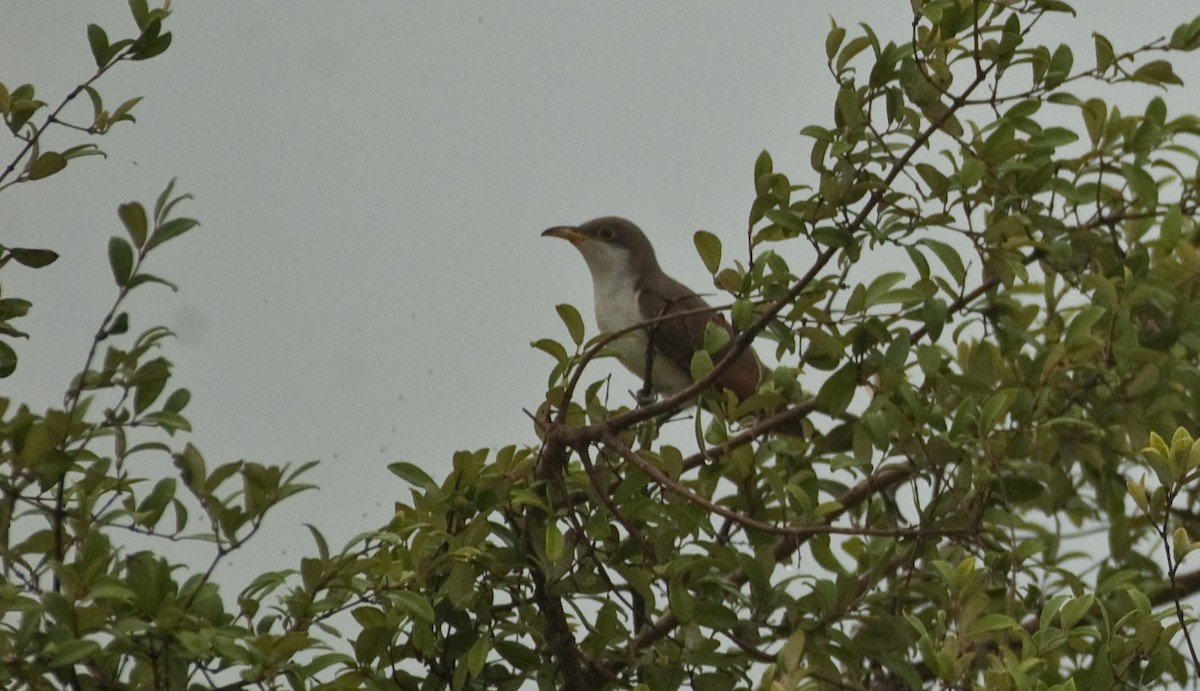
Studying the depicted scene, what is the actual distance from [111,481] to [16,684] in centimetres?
52

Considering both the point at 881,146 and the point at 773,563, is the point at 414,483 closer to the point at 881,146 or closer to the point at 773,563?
the point at 773,563

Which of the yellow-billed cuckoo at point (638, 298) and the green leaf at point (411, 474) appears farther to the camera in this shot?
the yellow-billed cuckoo at point (638, 298)

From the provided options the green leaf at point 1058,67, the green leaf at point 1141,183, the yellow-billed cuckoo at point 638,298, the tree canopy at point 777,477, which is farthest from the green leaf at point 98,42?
the yellow-billed cuckoo at point 638,298

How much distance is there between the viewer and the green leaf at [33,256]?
133 inches

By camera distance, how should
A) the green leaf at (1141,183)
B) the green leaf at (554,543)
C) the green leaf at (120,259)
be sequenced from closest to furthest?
the green leaf at (120,259) < the green leaf at (554,543) < the green leaf at (1141,183)

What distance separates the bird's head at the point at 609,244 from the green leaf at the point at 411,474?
4212 millimetres

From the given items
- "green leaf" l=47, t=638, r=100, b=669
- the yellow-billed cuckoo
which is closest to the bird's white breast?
the yellow-billed cuckoo

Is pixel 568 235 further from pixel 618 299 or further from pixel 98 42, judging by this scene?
pixel 98 42

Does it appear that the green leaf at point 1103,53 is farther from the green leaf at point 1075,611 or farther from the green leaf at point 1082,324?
the green leaf at point 1075,611

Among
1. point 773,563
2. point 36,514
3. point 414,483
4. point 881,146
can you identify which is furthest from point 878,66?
point 36,514

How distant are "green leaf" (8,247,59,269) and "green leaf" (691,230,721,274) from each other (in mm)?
1399

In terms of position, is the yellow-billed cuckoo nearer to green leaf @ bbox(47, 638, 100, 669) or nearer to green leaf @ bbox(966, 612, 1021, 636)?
green leaf @ bbox(966, 612, 1021, 636)

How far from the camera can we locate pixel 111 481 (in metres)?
3.32

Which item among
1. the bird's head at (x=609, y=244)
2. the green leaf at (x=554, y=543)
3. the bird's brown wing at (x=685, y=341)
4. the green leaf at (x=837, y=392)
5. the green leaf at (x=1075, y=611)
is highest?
the bird's head at (x=609, y=244)
